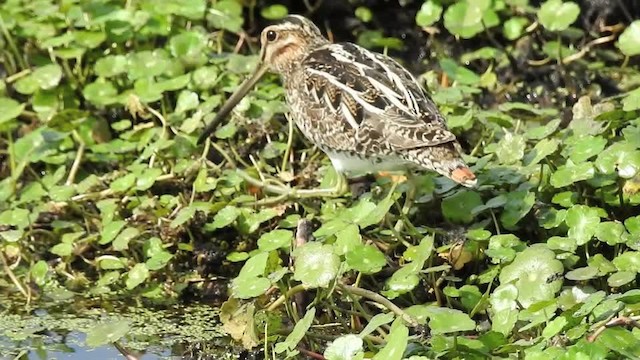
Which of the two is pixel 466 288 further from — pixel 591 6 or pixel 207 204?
pixel 591 6

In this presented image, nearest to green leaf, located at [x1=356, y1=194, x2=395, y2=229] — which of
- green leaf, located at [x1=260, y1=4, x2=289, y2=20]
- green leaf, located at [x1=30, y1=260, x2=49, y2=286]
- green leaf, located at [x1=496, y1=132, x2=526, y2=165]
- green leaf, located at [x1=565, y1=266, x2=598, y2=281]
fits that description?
green leaf, located at [x1=496, y1=132, x2=526, y2=165]

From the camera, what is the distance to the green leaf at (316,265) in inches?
143

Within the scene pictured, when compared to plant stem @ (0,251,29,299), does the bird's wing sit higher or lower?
higher

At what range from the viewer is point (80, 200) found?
4.95 meters

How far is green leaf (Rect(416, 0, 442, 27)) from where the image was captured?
18.7 feet

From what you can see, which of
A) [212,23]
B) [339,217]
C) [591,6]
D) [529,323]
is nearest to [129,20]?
[212,23]

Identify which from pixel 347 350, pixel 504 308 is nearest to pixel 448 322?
pixel 504 308

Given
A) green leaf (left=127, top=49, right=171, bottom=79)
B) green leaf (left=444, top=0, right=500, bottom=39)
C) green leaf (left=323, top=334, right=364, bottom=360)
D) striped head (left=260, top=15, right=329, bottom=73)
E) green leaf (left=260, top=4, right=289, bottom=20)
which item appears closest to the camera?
green leaf (left=323, top=334, right=364, bottom=360)

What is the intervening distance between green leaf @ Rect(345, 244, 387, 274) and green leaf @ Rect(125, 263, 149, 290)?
851 millimetres

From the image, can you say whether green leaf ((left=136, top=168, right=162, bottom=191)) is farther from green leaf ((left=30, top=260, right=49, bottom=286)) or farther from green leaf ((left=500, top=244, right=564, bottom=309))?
green leaf ((left=500, top=244, right=564, bottom=309))

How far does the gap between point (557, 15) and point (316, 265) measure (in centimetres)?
222

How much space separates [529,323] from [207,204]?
1479 millimetres

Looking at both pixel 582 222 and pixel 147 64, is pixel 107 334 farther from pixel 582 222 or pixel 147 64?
pixel 147 64

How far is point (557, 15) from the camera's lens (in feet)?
17.9
